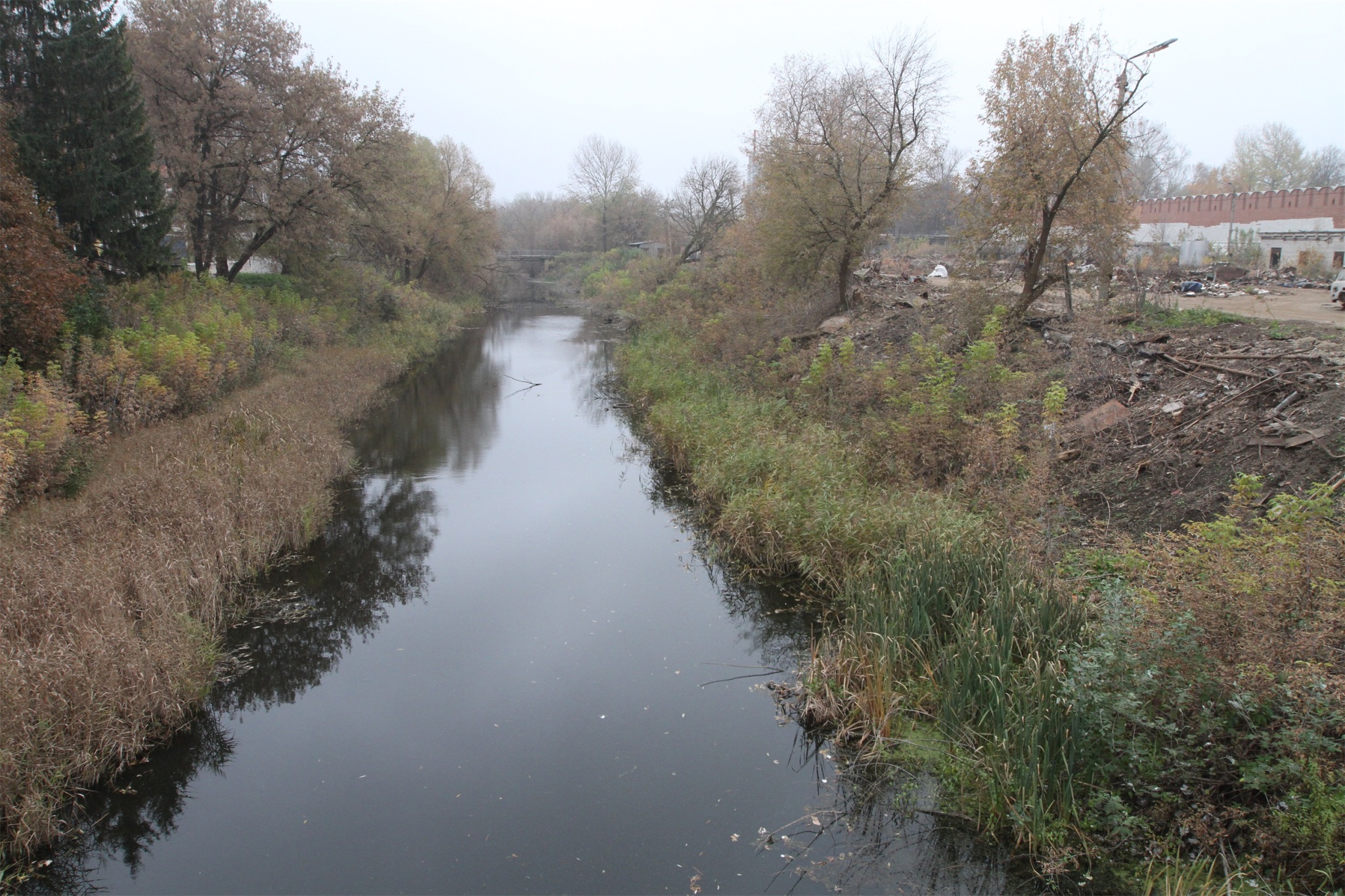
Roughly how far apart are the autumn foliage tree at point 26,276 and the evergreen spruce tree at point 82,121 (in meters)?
3.07

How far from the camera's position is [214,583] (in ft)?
25.3

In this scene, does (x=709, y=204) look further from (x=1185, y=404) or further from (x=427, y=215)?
(x=1185, y=404)

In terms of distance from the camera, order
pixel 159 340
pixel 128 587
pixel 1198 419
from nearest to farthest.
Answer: pixel 128 587
pixel 1198 419
pixel 159 340

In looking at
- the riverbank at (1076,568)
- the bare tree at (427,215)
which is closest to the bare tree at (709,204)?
the bare tree at (427,215)

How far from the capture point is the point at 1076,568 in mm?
A: 7133

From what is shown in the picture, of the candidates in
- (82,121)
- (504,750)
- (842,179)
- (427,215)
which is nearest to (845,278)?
(842,179)

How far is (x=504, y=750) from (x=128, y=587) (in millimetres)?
3815

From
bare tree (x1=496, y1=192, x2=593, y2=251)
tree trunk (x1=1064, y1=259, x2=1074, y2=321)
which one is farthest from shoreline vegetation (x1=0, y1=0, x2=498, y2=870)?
bare tree (x1=496, y1=192, x2=593, y2=251)

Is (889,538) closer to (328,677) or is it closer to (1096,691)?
(1096,691)

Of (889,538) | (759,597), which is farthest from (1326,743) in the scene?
(759,597)

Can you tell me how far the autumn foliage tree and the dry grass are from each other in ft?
6.56

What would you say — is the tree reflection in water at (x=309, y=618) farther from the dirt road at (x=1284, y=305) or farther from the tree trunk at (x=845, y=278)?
the dirt road at (x=1284, y=305)

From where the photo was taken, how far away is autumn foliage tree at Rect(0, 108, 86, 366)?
10742 millimetres

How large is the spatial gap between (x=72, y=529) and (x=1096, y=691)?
9.00 m
